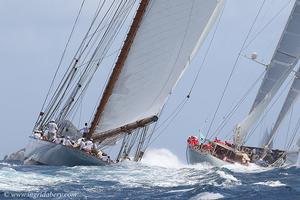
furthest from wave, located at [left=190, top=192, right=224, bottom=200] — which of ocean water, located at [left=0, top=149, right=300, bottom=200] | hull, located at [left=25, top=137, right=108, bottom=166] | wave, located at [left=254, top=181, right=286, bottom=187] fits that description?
hull, located at [left=25, top=137, right=108, bottom=166]

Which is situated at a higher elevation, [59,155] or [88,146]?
[88,146]

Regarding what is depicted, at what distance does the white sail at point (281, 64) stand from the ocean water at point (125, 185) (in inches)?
776

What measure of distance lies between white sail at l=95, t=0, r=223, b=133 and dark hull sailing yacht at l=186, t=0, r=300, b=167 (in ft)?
47.4

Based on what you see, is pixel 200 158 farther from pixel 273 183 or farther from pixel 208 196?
pixel 208 196

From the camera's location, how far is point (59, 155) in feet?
116

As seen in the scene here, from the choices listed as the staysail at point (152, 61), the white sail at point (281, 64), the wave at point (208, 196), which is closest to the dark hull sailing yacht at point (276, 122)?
the white sail at point (281, 64)

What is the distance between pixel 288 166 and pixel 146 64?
65.0ft

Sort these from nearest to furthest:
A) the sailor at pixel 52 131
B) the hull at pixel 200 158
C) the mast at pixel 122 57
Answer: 1. the sailor at pixel 52 131
2. the mast at pixel 122 57
3. the hull at pixel 200 158

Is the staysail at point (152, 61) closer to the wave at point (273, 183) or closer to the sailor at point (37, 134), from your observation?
the sailor at point (37, 134)

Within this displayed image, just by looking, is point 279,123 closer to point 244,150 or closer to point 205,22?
point 244,150

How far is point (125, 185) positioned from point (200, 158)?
23238 mm

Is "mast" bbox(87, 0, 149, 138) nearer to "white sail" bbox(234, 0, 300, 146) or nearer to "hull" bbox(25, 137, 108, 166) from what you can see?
"hull" bbox(25, 137, 108, 166)

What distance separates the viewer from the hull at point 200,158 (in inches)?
2010

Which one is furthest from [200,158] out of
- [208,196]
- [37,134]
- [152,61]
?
[208,196]
